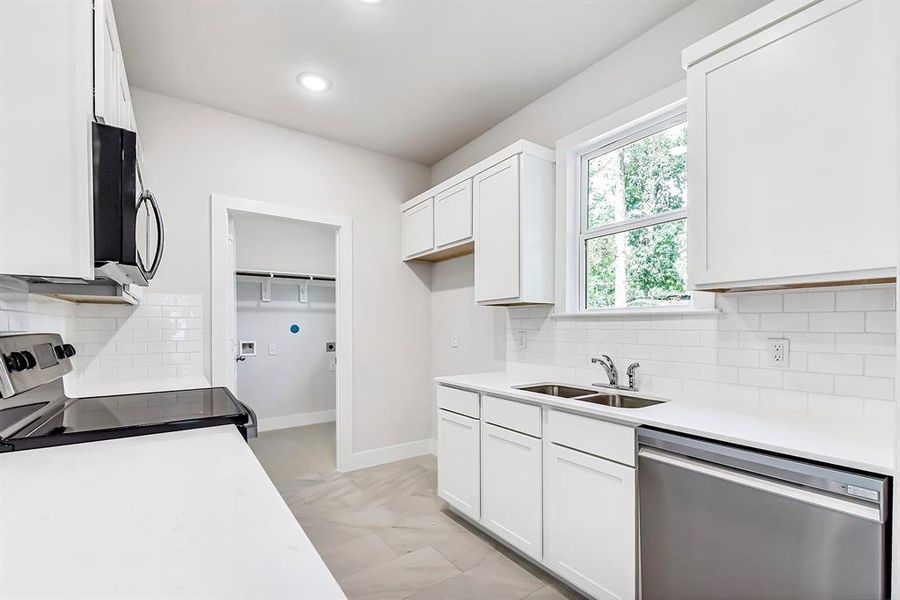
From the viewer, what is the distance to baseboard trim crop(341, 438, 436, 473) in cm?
359

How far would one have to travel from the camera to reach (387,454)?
3.76 meters

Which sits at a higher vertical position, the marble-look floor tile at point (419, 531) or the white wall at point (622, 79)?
the white wall at point (622, 79)

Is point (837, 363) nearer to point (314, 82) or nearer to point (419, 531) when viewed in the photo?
point (419, 531)

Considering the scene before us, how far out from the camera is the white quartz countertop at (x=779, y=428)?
3.94 feet

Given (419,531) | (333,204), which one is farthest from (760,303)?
(333,204)

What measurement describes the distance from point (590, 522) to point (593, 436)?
366mm

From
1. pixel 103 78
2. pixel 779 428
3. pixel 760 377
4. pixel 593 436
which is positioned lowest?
pixel 593 436

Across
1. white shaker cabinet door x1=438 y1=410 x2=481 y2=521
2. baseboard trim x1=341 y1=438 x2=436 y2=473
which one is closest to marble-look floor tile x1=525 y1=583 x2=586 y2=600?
white shaker cabinet door x1=438 y1=410 x2=481 y2=521

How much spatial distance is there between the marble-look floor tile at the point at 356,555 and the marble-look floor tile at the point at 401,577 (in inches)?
1.8

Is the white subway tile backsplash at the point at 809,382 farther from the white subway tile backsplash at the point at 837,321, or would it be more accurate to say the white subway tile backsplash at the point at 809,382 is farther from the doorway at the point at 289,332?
the doorway at the point at 289,332

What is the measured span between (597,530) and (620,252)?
4.84 ft

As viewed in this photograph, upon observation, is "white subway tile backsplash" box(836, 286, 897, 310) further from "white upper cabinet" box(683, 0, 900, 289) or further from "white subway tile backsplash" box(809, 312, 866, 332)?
"white upper cabinet" box(683, 0, 900, 289)

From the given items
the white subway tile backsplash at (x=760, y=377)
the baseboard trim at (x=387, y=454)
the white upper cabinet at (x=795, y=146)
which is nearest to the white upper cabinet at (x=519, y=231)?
the white upper cabinet at (x=795, y=146)

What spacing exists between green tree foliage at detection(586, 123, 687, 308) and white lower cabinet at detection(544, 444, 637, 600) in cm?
98
